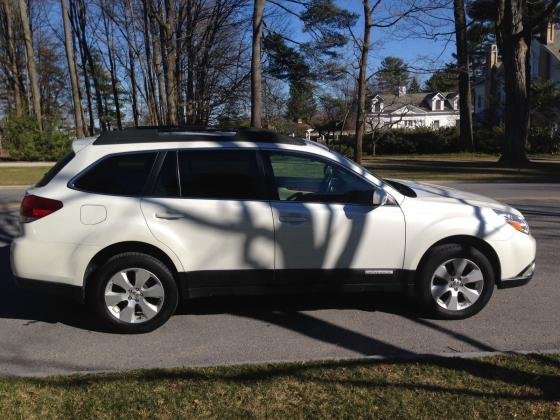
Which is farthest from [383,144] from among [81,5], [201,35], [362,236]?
[362,236]

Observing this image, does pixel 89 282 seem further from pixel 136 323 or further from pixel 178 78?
pixel 178 78

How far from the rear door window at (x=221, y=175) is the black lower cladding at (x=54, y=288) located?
1177 mm

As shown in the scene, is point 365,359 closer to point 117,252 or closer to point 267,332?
point 267,332

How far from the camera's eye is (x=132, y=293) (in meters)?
4.71

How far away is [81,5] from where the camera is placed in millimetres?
42094

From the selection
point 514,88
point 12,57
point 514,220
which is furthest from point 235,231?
point 12,57

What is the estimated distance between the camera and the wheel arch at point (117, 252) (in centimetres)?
468

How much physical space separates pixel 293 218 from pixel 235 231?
491 mm

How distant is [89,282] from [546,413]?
344 centimetres

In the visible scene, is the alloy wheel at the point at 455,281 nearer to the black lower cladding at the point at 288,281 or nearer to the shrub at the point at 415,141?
the black lower cladding at the point at 288,281

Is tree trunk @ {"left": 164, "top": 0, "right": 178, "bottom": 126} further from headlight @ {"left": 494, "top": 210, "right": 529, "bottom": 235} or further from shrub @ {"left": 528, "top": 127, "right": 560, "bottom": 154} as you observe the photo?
shrub @ {"left": 528, "top": 127, "right": 560, "bottom": 154}

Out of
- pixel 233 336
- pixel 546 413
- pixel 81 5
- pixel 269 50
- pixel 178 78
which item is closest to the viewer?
pixel 546 413

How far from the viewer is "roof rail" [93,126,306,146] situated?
16.2 ft

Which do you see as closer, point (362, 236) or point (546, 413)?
point (546, 413)
